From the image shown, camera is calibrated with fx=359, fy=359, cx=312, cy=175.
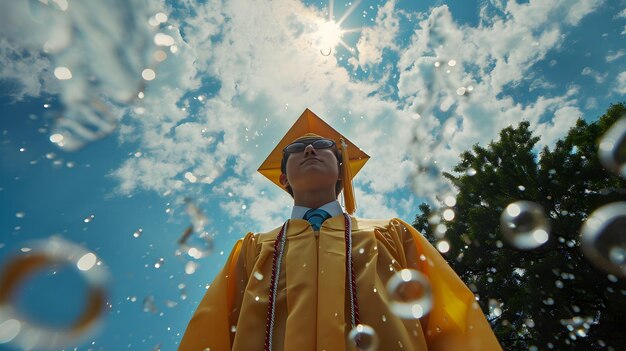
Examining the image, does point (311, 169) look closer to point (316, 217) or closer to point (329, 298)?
point (316, 217)

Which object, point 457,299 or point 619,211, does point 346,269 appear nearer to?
point 457,299

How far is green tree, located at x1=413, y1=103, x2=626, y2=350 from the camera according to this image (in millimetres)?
7734

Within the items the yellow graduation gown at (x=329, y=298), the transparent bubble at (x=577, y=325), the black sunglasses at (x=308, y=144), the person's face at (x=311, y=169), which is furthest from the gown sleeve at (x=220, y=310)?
the transparent bubble at (x=577, y=325)

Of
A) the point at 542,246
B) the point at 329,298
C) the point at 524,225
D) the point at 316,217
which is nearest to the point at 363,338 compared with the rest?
the point at 329,298

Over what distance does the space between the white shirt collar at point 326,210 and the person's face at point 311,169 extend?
188 mm

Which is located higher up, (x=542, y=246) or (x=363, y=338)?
(x=542, y=246)

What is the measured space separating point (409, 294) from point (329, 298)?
1.76ft

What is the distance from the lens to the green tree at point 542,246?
7734mm

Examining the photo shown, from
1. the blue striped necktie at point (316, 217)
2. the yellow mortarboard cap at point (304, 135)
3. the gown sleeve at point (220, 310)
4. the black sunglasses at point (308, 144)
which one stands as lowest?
the gown sleeve at point (220, 310)

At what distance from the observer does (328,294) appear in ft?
6.66

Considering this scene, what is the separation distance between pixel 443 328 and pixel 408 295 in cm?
26

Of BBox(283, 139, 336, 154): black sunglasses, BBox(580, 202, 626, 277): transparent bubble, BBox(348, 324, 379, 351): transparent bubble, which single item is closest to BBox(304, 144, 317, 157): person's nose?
BBox(283, 139, 336, 154): black sunglasses

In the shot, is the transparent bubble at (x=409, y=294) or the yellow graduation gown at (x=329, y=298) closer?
the yellow graduation gown at (x=329, y=298)

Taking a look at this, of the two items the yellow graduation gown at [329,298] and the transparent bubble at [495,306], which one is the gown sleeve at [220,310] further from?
the transparent bubble at [495,306]
